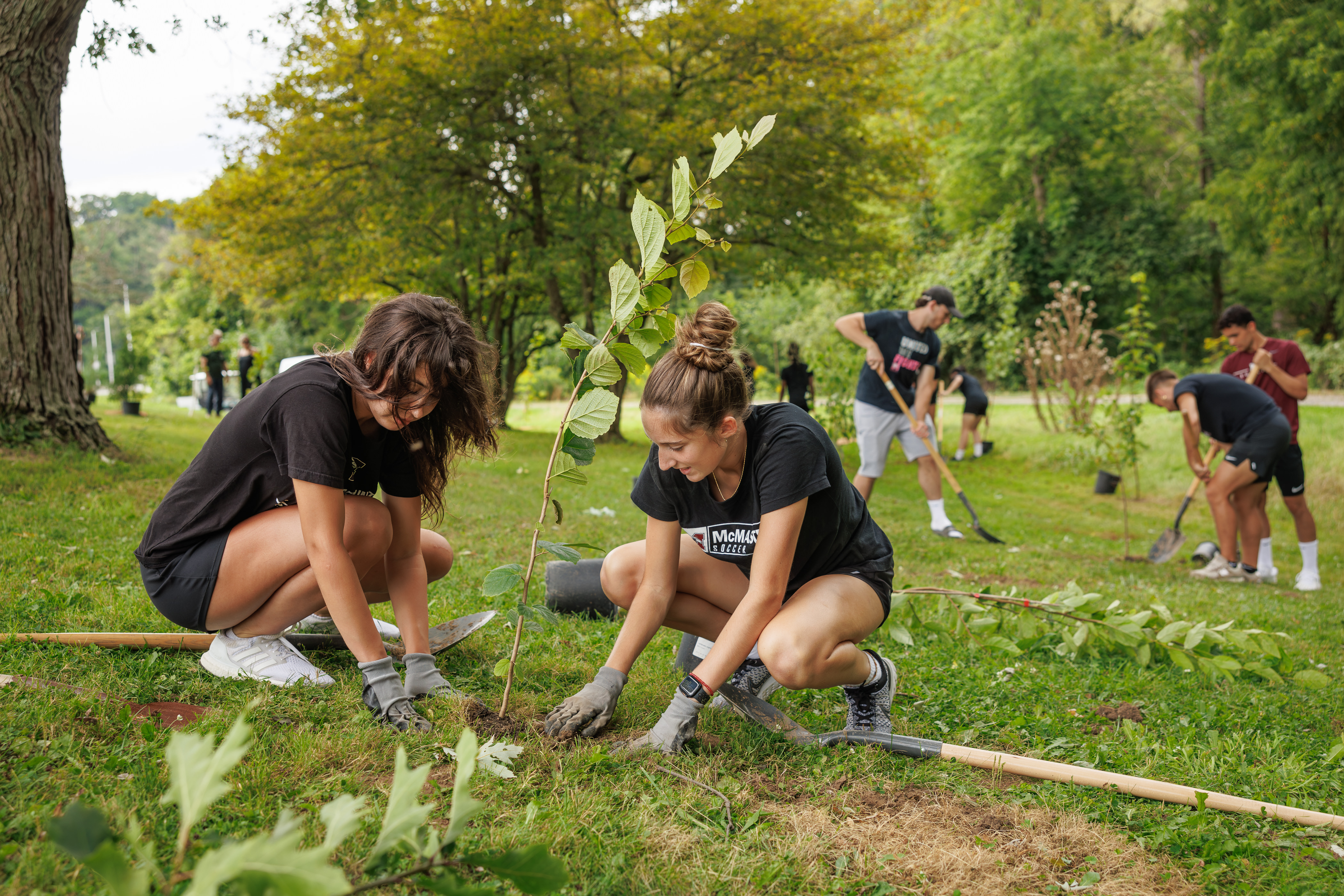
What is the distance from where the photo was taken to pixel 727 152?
2.09 metres

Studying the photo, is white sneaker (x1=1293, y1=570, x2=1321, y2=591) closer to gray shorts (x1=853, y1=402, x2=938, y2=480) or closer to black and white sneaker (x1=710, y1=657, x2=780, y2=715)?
gray shorts (x1=853, y1=402, x2=938, y2=480)

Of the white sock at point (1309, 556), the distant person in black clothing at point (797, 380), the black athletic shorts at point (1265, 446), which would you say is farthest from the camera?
the distant person in black clothing at point (797, 380)

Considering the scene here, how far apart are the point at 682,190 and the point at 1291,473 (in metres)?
6.00

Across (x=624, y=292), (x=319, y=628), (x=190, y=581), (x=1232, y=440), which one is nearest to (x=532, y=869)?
(x=624, y=292)

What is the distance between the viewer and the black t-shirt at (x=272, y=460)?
237cm

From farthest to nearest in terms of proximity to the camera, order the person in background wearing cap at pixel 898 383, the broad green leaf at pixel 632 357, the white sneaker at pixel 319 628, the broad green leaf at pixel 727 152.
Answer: the person in background wearing cap at pixel 898 383, the white sneaker at pixel 319 628, the broad green leaf at pixel 632 357, the broad green leaf at pixel 727 152

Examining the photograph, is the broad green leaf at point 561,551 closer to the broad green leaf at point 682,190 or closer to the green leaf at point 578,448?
the green leaf at point 578,448

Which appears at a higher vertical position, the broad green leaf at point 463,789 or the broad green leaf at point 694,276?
the broad green leaf at point 694,276

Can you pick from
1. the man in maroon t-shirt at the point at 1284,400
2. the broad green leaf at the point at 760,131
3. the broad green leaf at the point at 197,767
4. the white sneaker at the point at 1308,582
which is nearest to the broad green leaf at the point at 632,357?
the broad green leaf at the point at 760,131

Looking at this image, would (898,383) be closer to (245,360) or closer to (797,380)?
(797,380)

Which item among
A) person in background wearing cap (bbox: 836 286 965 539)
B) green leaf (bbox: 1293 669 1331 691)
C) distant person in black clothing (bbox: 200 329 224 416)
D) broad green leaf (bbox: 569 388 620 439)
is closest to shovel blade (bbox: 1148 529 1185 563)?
person in background wearing cap (bbox: 836 286 965 539)

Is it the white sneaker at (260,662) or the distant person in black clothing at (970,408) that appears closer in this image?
the white sneaker at (260,662)

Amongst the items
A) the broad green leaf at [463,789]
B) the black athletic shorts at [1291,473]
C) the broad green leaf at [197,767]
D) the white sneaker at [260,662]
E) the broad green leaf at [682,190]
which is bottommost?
the white sneaker at [260,662]

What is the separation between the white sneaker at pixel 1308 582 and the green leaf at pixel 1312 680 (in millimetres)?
2873
